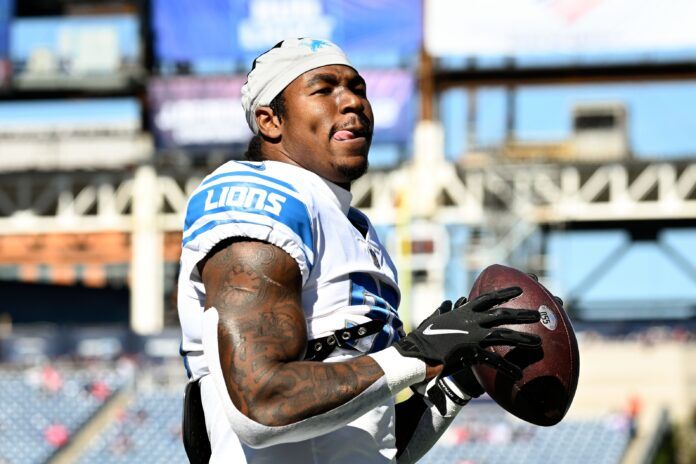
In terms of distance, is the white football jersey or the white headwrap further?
the white headwrap

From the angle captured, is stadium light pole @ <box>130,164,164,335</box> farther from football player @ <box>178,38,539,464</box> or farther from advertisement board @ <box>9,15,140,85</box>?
football player @ <box>178,38,539,464</box>

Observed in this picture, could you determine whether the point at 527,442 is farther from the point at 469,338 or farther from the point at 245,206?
the point at 245,206

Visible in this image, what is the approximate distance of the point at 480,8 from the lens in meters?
28.2

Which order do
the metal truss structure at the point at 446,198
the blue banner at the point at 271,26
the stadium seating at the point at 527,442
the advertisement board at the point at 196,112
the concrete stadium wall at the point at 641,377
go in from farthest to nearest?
the advertisement board at the point at 196,112
the metal truss structure at the point at 446,198
the blue banner at the point at 271,26
the concrete stadium wall at the point at 641,377
the stadium seating at the point at 527,442

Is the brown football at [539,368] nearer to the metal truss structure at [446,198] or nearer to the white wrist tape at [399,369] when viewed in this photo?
the white wrist tape at [399,369]

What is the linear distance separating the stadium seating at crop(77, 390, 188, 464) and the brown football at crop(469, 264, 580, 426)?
18.5 m

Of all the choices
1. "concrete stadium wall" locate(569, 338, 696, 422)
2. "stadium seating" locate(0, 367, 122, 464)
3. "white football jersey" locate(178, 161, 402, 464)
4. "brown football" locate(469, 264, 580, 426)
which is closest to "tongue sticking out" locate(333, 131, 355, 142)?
"white football jersey" locate(178, 161, 402, 464)

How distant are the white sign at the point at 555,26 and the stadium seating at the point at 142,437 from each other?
29.7ft

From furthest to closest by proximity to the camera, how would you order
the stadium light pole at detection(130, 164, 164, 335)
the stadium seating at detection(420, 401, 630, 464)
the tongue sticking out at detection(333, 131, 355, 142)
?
the stadium light pole at detection(130, 164, 164, 335)
the stadium seating at detection(420, 401, 630, 464)
the tongue sticking out at detection(333, 131, 355, 142)

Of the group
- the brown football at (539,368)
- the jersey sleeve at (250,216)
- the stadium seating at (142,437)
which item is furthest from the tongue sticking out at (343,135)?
the stadium seating at (142,437)

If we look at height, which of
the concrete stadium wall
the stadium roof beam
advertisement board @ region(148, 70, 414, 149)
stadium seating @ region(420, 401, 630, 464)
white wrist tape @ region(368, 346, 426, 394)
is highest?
white wrist tape @ region(368, 346, 426, 394)

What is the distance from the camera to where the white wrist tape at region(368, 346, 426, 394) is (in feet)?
9.54

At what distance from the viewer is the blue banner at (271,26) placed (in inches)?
1117

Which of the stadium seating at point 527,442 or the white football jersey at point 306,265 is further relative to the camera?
the stadium seating at point 527,442
